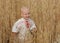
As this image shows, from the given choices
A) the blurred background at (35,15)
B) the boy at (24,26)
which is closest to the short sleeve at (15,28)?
the boy at (24,26)

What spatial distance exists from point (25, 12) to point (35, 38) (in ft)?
0.90

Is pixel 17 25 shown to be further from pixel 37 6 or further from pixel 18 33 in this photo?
pixel 37 6

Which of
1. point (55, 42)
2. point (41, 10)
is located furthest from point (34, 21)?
point (55, 42)

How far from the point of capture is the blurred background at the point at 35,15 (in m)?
1.99

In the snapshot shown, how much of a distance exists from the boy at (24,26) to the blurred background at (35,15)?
13cm

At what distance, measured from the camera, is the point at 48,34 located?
2.03 meters

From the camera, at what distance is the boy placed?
1.84 m

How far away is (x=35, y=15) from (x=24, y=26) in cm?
19

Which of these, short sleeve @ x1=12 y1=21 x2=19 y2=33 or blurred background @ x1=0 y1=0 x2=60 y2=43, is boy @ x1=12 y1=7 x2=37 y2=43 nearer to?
short sleeve @ x1=12 y1=21 x2=19 y2=33

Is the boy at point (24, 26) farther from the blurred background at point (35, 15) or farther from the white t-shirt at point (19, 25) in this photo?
the blurred background at point (35, 15)

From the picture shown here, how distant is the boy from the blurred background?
128mm

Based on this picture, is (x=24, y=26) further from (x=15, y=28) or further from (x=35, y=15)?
(x=35, y=15)

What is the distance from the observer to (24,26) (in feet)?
6.09

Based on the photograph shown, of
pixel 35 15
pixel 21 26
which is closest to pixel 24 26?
pixel 21 26
